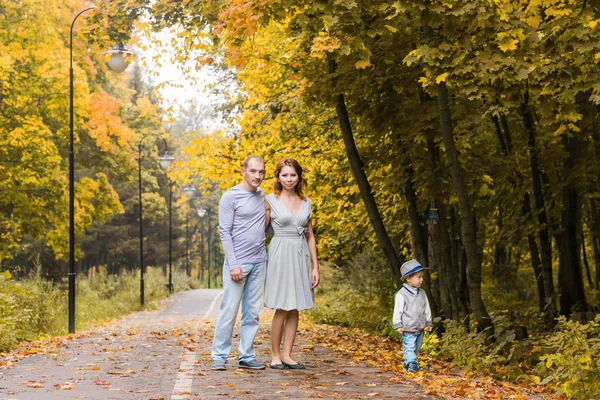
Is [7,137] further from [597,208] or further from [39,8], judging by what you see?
[597,208]

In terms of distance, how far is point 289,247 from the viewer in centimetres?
826

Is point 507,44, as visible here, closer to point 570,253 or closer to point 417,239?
point 417,239

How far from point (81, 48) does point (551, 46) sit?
95.5 ft

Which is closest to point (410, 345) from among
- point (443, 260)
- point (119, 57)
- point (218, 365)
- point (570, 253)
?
point (218, 365)

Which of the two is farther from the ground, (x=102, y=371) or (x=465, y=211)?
(x=465, y=211)

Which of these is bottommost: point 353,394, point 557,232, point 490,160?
point 353,394

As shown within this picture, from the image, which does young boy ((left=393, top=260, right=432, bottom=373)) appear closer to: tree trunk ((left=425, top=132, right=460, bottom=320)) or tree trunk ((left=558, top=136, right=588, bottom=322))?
tree trunk ((left=425, top=132, right=460, bottom=320))

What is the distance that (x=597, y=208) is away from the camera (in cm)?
1797

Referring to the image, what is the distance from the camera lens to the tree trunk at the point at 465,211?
10.7m

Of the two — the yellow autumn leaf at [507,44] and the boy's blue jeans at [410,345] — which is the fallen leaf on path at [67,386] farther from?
the yellow autumn leaf at [507,44]

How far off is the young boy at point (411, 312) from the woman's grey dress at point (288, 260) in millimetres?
1085

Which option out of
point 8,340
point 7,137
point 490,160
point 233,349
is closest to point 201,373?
point 233,349

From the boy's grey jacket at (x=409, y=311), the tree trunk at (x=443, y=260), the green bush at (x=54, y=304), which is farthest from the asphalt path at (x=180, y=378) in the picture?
the green bush at (x=54, y=304)

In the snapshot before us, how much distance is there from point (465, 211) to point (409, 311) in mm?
2619
